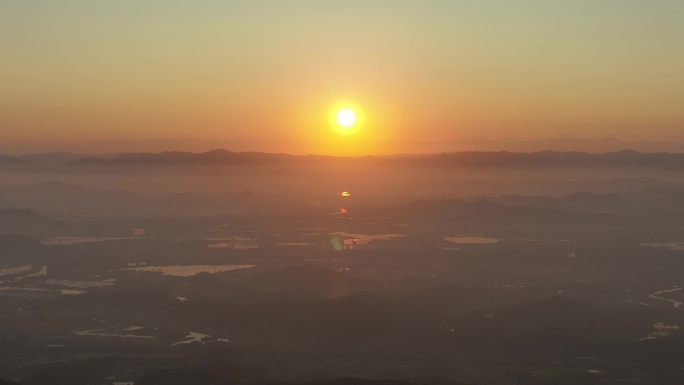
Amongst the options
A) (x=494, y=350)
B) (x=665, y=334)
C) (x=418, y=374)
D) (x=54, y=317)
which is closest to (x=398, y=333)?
(x=494, y=350)

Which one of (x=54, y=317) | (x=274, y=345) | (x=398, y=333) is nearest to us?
(x=274, y=345)

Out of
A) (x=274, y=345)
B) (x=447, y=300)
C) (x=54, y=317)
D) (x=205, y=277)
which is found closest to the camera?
(x=274, y=345)

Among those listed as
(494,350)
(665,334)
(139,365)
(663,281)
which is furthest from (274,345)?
(663,281)

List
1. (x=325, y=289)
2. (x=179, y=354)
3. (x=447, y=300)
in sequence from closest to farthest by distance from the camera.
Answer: (x=179, y=354)
(x=447, y=300)
(x=325, y=289)

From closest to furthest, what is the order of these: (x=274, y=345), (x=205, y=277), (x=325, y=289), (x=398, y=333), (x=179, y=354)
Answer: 1. (x=179, y=354)
2. (x=274, y=345)
3. (x=398, y=333)
4. (x=325, y=289)
5. (x=205, y=277)

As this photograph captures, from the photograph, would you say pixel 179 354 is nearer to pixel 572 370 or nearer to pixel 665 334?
pixel 572 370

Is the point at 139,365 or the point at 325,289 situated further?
the point at 325,289

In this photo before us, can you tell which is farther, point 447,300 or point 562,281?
point 562,281

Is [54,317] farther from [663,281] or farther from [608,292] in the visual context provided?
[663,281]
